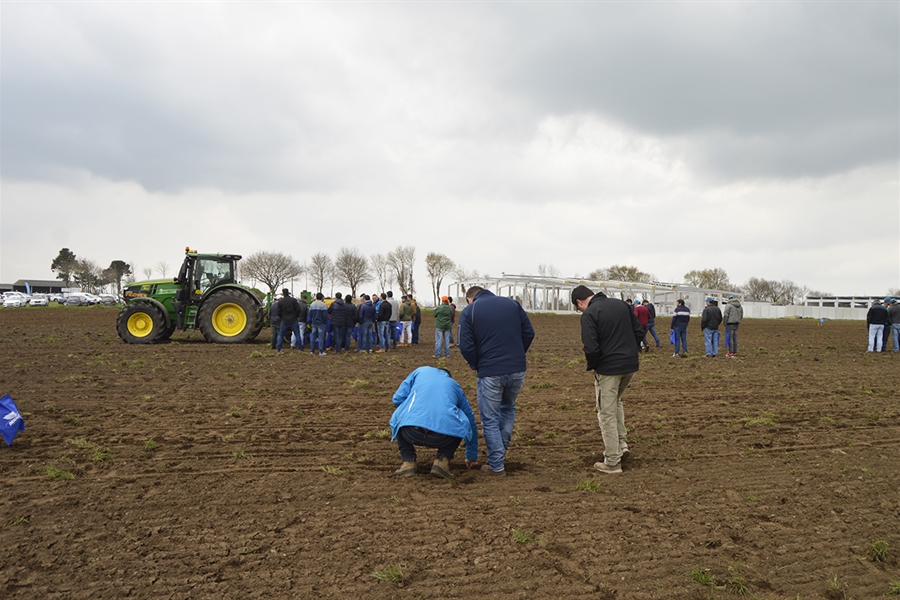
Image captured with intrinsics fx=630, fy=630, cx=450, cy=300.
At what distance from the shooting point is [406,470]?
18.2ft

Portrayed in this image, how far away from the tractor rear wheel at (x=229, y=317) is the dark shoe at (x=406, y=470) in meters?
12.3

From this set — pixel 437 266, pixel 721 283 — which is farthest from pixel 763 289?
pixel 437 266

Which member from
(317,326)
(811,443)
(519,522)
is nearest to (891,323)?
(811,443)

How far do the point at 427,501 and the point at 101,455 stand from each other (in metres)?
3.31

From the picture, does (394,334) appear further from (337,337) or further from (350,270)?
(350,270)

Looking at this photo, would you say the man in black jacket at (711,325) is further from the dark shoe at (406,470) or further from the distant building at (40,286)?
the distant building at (40,286)

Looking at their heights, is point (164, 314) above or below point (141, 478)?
above

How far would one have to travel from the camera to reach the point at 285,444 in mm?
6641

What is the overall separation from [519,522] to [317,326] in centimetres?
1216

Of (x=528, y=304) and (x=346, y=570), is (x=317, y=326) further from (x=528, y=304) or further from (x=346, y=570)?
(x=528, y=304)

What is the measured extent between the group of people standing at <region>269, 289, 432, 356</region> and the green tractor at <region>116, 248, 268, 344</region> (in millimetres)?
1085

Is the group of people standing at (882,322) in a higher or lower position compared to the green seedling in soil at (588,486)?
higher

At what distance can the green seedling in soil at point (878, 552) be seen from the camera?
3.86m

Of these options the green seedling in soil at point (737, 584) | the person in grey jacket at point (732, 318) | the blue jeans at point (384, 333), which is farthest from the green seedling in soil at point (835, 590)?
the blue jeans at point (384, 333)
